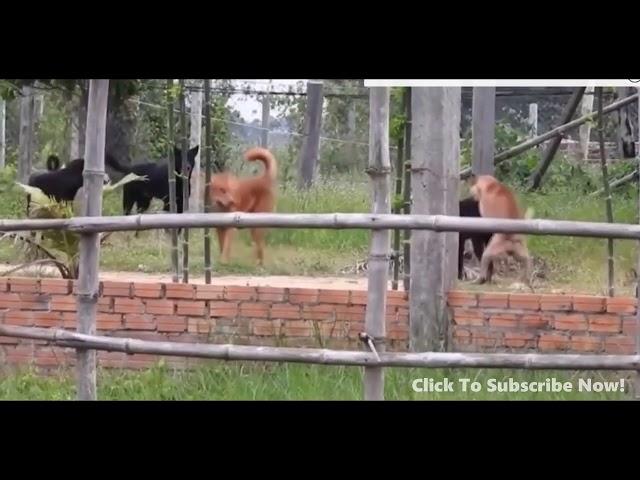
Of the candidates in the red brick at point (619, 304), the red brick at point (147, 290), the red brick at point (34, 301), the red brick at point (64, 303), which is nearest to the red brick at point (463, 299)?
the red brick at point (619, 304)

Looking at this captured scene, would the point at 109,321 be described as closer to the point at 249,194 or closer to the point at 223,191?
the point at 223,191

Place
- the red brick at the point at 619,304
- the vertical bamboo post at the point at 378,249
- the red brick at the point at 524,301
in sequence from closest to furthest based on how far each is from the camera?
the vertical bamboo post at the point at 378,249 → the red brick at the point at 619,304 → the red brick at the point at 524,301

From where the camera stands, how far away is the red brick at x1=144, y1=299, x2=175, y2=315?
481 cm

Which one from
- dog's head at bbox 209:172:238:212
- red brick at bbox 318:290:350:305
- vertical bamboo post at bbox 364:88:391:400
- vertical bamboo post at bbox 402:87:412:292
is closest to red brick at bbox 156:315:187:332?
dog's head at bbox 209:172:238:212

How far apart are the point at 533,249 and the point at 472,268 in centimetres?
36

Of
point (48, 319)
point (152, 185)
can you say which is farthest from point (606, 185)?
point (48, 319)

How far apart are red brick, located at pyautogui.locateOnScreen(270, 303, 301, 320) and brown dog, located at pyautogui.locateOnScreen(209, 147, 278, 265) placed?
261 mm

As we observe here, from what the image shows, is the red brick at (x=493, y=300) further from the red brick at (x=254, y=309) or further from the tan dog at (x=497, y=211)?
the red brick at (x=254, y=309)

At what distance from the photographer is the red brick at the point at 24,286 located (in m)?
4.87

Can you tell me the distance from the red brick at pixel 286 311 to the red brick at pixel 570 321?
117cm

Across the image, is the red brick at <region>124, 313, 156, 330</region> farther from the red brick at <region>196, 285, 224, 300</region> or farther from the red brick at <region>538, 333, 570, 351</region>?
the red brick at <region>538, 333, 570, 351</region>

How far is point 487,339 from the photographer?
4605 millimetres

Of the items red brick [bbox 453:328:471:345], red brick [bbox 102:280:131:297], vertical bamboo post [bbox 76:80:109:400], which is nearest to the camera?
vertical bamboo post [bbox 76:80:109:400]

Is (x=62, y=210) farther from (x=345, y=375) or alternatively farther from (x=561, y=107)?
(x=561, y=107)
